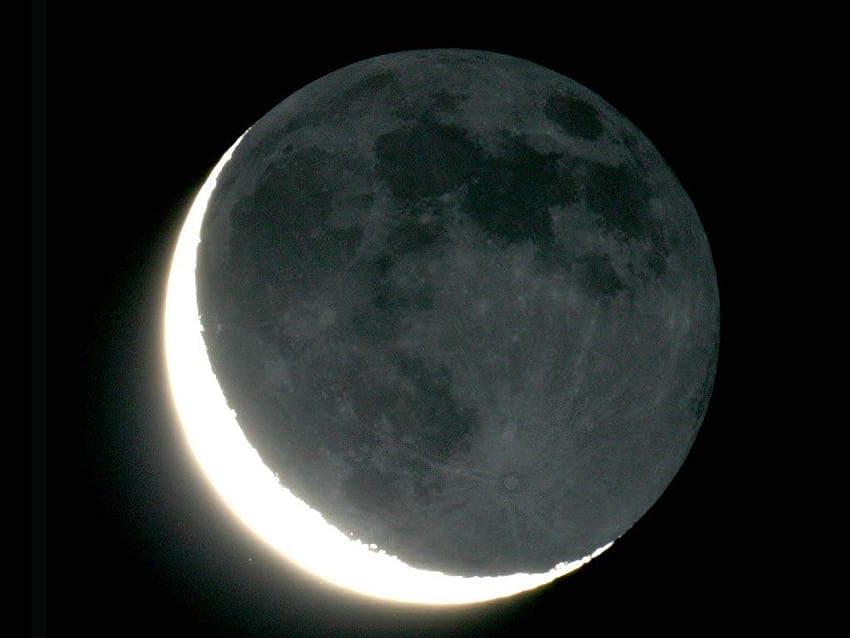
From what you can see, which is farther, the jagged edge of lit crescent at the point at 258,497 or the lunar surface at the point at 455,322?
the jagged edge of lit crescent at the point at 258,497

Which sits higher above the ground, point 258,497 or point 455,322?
point 455,322

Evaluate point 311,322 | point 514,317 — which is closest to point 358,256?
point 311,322

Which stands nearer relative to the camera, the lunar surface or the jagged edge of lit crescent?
the lunar surface

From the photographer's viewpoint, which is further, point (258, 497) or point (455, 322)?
point (258, 497)
